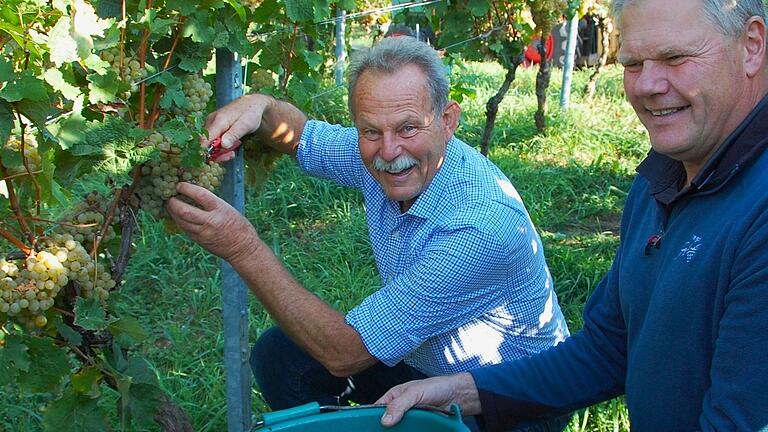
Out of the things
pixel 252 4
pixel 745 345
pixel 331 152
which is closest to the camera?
pixel 745 345

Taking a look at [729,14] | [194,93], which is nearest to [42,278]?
[194,93]

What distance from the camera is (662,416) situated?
6.03ft

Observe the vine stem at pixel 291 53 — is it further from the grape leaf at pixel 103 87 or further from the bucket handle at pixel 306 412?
the bucket handle at pixel 306 412

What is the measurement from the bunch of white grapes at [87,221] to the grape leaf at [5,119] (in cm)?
29

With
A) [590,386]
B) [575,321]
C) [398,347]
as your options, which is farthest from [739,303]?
[575,321]

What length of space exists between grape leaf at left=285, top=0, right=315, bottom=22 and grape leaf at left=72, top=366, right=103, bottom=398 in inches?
39.9

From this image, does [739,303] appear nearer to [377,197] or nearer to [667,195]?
[667,195]

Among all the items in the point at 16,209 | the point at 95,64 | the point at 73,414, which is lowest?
the point at 73,414

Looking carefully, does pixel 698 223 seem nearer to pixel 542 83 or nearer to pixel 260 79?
pixel 260 79

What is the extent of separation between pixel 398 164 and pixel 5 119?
1.02 m

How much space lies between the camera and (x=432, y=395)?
2084mm

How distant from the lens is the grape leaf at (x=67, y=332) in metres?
1.98

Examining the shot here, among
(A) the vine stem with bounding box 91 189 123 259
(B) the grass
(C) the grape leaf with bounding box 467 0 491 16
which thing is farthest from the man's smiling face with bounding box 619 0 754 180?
(C) the grape leaf with bounding box 467 0 491 16

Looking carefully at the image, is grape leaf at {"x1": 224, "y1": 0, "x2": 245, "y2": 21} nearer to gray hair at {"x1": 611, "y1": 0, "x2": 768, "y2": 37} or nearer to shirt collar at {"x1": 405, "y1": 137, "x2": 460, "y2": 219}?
shirt collar at {"x1": 405, "y1": 137, "x2": 460, "y2": 219}
